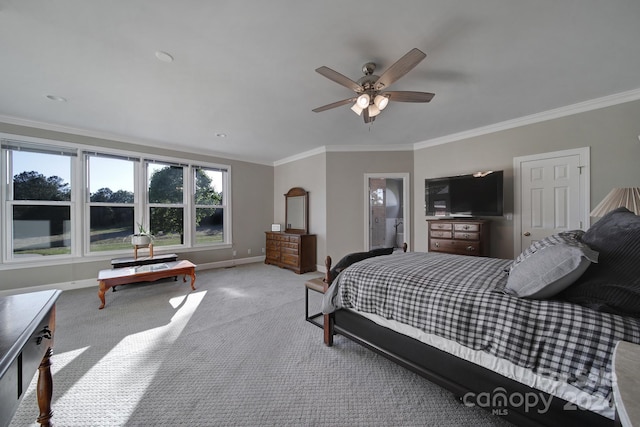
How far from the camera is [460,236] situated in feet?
11.6

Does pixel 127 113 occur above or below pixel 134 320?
above

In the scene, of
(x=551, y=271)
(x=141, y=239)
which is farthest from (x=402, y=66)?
(x=141, y=239)

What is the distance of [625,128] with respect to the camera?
2.75 meters

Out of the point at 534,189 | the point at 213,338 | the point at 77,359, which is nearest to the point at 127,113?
the point at 77,359

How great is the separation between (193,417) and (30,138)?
15.7 ft

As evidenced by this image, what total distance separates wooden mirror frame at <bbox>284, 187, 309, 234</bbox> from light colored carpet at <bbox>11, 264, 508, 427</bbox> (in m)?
2.53

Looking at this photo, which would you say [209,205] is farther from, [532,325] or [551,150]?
Answer: [551,150]

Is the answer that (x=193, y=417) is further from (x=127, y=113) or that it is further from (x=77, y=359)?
(x=127, y=113)

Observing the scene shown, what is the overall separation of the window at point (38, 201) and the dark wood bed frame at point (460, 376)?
4740 mm

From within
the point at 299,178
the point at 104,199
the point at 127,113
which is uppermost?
the point at 127,113

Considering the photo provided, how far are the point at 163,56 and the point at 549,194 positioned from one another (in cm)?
483

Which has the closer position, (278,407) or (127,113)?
(278,407)

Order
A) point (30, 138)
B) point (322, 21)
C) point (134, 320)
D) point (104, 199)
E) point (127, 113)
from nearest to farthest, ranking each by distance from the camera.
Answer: point (322, 21) → point (134, 320) → point (127, 113) → point (30, 138) → point (104, 199)

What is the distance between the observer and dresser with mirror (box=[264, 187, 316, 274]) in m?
4.87
